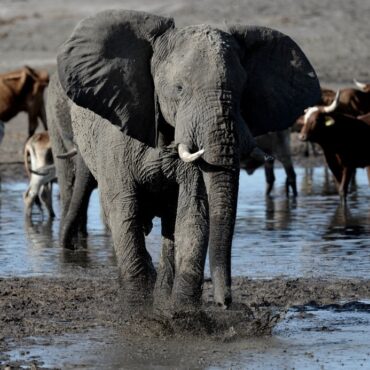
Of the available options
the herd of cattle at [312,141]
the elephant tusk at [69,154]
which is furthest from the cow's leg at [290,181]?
the elephant tusk at [69,154]

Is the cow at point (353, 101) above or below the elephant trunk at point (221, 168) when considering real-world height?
below

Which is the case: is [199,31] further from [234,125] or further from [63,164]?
[63,164]

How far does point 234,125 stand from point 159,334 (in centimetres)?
144

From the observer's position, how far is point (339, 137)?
19344mm

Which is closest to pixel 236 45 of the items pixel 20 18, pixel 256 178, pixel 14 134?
pixel 256 178

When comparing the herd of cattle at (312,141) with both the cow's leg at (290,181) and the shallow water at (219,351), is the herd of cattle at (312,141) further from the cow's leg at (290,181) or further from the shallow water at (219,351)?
the shallow water at (219,351)

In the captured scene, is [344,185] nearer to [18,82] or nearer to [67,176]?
[67,176]

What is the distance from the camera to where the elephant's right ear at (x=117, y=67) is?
883cm

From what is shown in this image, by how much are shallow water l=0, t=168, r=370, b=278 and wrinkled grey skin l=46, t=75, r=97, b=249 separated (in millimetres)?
188

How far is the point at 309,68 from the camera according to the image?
9305mm

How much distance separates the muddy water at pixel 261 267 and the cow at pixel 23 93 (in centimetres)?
514

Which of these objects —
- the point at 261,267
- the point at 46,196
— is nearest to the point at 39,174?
the point at 46,196

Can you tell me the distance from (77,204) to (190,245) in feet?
12.8

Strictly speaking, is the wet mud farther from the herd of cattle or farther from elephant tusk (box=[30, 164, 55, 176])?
elephant tusk (box=[30, 164, 55, 176])
